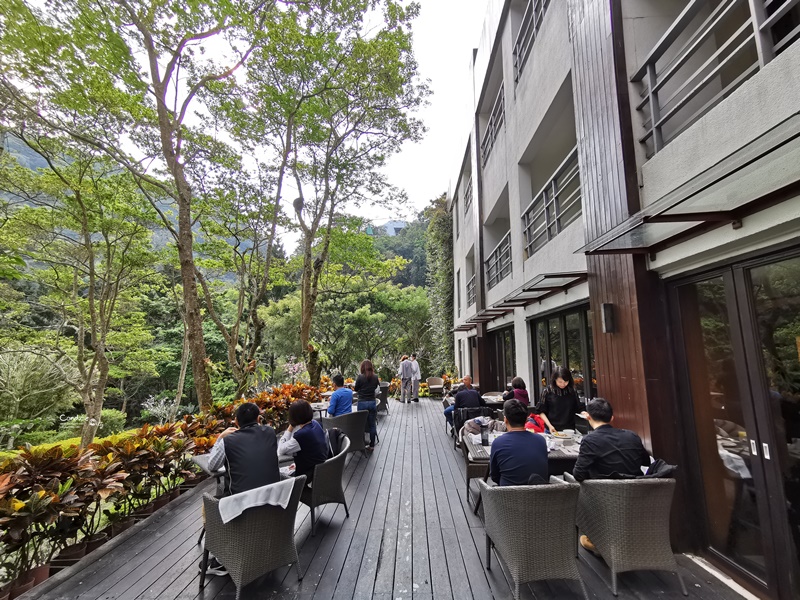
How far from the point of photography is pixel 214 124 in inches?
335

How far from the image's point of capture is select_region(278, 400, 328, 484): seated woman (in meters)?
3.38

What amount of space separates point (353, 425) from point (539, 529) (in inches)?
144

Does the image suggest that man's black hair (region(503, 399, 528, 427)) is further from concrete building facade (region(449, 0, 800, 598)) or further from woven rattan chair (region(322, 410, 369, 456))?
woven rattan chair (region(322, 410, 369, 456))

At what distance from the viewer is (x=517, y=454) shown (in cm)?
268

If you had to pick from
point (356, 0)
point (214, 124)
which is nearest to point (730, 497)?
point (356, 0)

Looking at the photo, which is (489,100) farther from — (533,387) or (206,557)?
(206,557)

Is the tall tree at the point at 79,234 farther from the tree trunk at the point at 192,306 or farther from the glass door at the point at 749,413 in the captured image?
the glass door at the point at 749,413

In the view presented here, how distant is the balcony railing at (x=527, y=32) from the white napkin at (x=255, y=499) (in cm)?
717

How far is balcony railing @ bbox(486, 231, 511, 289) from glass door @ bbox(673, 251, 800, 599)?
5217mm

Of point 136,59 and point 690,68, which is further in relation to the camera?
point 136,59

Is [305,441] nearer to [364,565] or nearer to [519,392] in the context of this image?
[364,565]

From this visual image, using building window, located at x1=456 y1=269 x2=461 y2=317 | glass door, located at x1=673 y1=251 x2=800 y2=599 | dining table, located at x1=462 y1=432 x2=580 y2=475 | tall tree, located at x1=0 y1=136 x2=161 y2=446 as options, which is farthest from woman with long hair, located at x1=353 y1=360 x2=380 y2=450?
building window, located at x1=456 y1=269 x2=461 y2=317

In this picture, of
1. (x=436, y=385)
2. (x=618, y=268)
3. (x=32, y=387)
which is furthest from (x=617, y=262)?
(x=32, y=387)

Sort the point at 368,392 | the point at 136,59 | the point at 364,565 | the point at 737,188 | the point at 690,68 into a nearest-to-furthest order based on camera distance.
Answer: the point at 737,188 < the point at 364,565 < the point at 690,68 < the point at 136,59 < the point at 368,392
